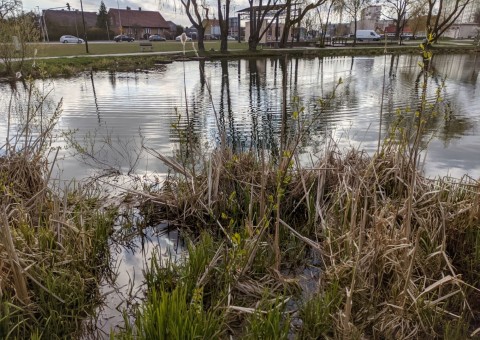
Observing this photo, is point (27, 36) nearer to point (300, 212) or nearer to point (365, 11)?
point (300, 212)

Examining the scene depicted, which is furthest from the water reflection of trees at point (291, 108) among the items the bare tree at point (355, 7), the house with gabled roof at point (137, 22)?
the house with gabled roof at point (137, 22)

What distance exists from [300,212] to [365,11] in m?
53.5

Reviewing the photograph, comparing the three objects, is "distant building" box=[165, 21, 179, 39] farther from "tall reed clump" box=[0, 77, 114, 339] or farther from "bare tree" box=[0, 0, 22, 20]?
"tall reed clump" box=[0, 77, 114, 339]

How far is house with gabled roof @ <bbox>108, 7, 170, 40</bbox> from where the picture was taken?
7425 cm

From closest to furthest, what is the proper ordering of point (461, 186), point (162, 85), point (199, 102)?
1. point (461, 186)
2. point (199, 102)
3. point (162, 85)

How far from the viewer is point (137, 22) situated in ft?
254

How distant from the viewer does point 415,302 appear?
2570 millimetres

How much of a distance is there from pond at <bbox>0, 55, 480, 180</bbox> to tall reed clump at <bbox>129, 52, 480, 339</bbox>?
786 mm

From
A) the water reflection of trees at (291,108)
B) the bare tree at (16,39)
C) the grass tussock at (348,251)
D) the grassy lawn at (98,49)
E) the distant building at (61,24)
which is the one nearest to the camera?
the grass tussock at (348,251)

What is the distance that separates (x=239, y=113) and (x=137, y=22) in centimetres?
7634

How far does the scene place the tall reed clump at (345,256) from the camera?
2641 millimetres

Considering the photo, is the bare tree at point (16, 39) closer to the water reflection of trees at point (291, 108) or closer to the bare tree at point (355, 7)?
the water reflection of trees at point (291, 108)

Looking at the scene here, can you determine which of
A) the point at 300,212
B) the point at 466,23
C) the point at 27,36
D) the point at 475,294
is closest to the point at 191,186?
the point at 300,212

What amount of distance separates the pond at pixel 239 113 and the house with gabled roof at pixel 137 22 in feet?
205
